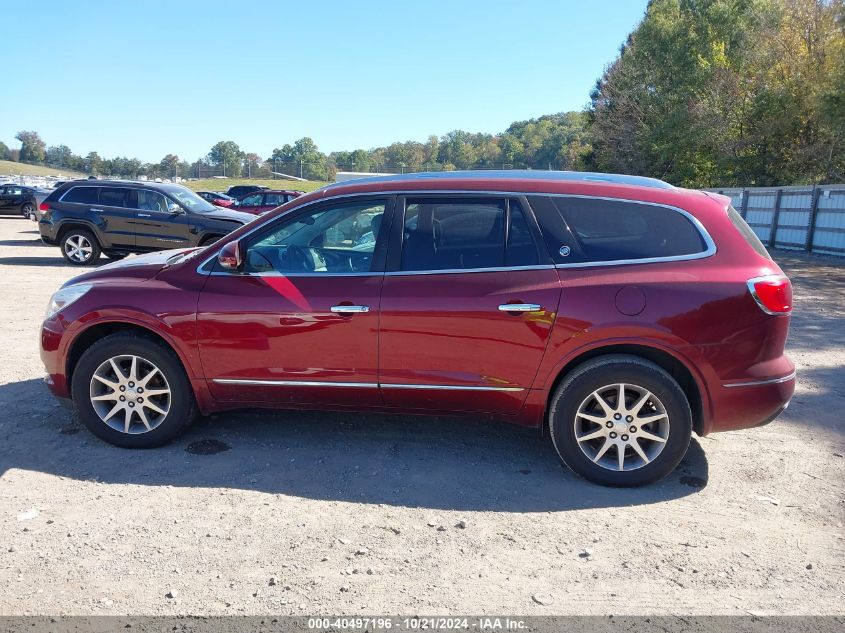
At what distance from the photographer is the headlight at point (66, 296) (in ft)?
15.7

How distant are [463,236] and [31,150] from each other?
13775 cm

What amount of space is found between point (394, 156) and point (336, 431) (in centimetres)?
7045

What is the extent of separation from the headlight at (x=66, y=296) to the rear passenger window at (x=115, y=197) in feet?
35.2

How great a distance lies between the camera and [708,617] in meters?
3.02

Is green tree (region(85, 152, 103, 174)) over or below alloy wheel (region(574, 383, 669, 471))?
over

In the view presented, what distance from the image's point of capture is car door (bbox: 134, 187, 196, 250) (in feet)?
47.5

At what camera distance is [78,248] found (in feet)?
48.8

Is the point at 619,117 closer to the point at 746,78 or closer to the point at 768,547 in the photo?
the point at 746,78

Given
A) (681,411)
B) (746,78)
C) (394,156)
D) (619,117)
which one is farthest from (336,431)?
(394,156)

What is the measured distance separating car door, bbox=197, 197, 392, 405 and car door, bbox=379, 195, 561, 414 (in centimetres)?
14

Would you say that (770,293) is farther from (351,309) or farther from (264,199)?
(264,199)

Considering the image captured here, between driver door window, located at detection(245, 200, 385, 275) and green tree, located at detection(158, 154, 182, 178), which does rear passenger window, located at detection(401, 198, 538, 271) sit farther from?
green tree, located at detection(158, 154, 182, 178)

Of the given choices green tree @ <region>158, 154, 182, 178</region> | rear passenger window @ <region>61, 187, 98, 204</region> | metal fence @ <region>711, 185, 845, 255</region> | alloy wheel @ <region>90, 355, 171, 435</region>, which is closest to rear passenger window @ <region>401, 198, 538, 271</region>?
alloy wheel @ <region>90, 355, 171, 435</region>

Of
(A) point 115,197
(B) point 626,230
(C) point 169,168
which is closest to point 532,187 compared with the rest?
(B) point 626,230
